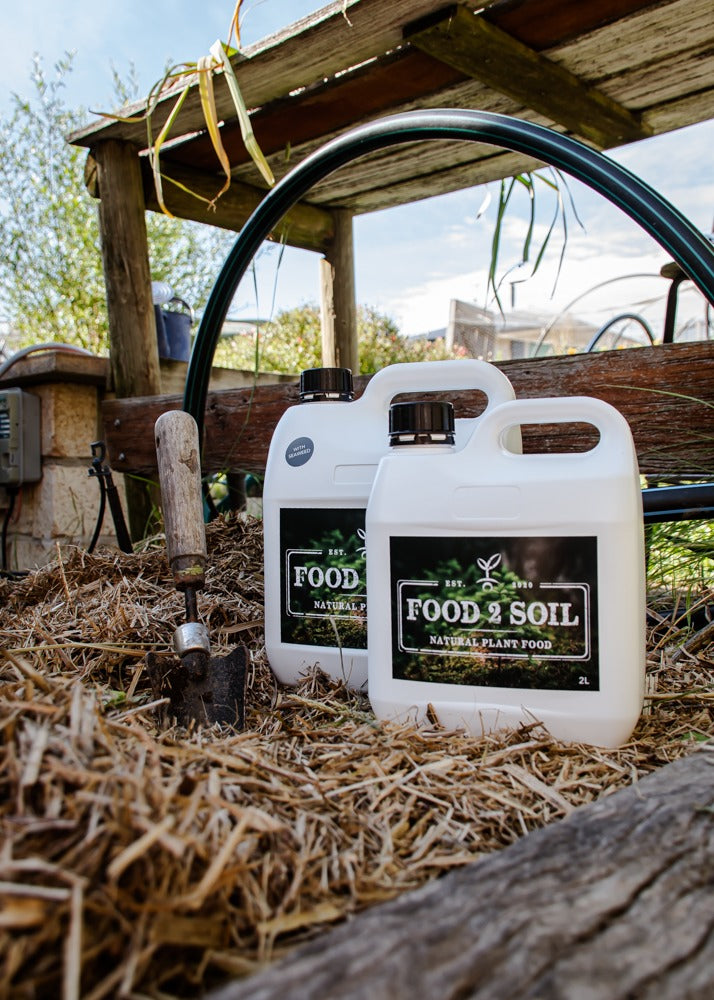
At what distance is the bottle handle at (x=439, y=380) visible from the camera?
39.8 inches

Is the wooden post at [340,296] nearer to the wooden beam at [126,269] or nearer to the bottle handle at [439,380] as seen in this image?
the wooden beam at [126,269]

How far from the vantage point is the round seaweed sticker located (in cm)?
103

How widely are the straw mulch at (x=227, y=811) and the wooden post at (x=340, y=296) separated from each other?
179 centimetres

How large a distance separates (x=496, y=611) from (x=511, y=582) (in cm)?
4

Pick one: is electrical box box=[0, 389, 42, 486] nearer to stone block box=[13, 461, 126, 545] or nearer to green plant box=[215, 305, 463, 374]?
stone block box=[13, 461, 126, 545]

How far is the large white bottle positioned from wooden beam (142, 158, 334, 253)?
116 cm

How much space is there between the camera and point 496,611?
833 millimetres

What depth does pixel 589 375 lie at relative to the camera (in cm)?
137

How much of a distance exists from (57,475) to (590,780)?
2.11 metres

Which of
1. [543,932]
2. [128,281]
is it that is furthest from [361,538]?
[128,281]

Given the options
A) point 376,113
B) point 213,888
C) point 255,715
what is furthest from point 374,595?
point 376,113

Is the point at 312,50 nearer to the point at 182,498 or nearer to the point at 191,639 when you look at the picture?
the point at 182,498

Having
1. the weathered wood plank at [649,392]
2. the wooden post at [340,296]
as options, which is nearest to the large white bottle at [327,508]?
the weathered wood plank at [649,392]

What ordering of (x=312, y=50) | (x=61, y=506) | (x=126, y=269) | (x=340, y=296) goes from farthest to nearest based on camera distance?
(x=340, y=296), (x=61, y=506), (x=126, y=269), (x=312, y=50)
